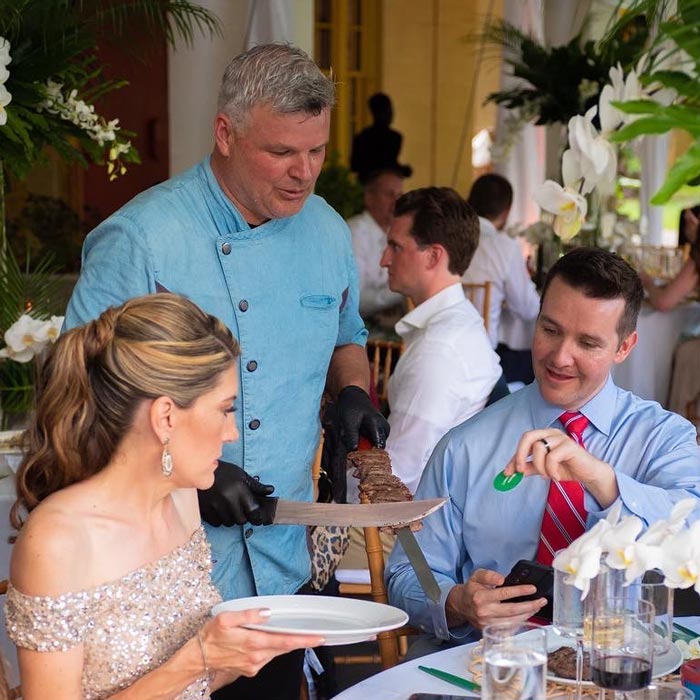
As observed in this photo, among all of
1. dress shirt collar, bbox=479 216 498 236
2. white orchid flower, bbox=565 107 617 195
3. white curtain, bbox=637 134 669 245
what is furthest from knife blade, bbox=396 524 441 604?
white curtain, bbox=637 134 669 245

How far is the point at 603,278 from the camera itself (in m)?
2.31

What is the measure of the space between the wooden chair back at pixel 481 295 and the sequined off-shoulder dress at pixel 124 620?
4.05 metres

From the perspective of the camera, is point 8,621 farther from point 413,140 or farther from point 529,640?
point 413,140

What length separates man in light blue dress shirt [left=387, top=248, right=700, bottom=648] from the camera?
2.29 m

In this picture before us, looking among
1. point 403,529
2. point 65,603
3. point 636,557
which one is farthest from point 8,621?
point 636,557

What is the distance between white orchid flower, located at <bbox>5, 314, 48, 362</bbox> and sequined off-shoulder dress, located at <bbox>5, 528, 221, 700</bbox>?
1.43m

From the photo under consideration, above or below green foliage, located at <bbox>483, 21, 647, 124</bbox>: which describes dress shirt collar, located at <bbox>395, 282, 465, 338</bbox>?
below

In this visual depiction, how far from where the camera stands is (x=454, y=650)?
1.89 meters

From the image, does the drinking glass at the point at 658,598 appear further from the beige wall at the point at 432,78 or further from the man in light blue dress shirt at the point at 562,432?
the beige wall at the point at 432,78

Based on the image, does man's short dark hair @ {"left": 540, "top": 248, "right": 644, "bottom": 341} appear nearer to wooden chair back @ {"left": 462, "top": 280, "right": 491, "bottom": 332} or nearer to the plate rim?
the plate rim

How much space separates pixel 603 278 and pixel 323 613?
96cm

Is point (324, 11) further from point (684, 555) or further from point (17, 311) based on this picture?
point (684, 555)

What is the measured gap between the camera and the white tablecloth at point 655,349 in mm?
6293

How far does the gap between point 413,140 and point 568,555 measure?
10.9 meters
